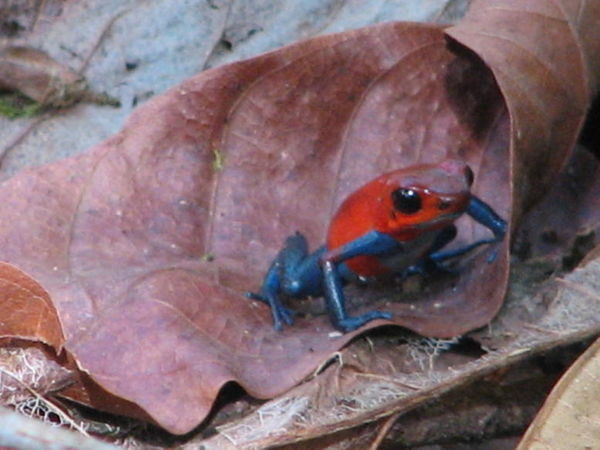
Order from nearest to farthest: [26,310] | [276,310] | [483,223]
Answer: [26,310] → [276,310] → [483,223]

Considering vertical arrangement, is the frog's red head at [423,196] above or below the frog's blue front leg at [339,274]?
above

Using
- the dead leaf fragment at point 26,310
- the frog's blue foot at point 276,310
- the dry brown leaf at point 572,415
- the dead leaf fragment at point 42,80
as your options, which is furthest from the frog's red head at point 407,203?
the dead leaf fragment at point 42,80

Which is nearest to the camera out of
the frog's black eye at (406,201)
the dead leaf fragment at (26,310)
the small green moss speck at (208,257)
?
the dead leaf fragment at (26,310)

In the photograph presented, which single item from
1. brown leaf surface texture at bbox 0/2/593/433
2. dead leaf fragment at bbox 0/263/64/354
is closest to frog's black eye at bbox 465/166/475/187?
brown leaf surface texture at bbox 0/2/593/433

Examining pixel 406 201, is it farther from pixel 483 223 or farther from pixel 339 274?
pixel 339 274

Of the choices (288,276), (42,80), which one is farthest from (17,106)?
(288,276)

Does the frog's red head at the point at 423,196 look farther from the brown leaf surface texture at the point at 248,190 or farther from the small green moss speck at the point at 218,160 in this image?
the small green moss speck at the point at 218,160

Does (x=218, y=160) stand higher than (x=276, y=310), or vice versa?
(x=218, y=160)
